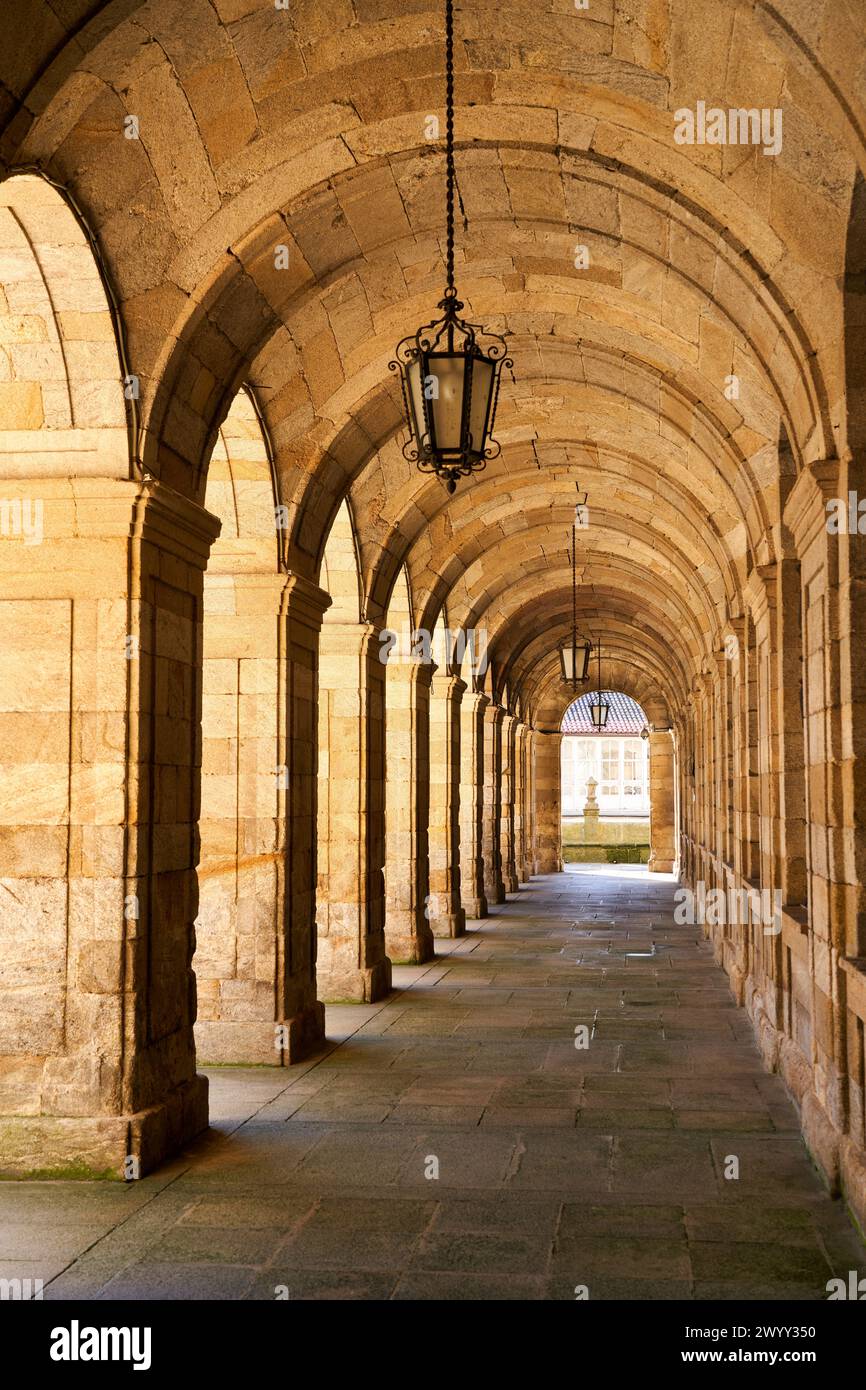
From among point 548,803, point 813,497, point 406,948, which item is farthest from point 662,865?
point 813,497

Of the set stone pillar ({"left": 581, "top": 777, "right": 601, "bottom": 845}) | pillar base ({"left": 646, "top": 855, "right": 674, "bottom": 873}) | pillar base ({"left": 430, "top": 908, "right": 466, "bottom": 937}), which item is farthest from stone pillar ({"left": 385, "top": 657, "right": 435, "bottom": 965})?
stone pillar ({"left": 581, "top": 777, "right": 601, "bottom": 845})

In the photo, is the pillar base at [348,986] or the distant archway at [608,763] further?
Result: the distant archway at [608,763]

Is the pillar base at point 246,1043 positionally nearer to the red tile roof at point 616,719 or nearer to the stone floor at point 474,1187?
the stone floor at point 474,1187

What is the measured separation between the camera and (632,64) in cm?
501

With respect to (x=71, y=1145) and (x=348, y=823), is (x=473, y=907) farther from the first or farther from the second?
(x=71, y=1145)

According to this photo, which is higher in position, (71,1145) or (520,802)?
(520,802)

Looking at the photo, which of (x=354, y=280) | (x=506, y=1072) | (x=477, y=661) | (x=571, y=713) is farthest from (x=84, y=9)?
(x=571, y=713)

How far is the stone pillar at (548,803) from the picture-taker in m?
28.1

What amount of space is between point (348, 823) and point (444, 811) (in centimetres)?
487

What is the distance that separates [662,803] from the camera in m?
27.5

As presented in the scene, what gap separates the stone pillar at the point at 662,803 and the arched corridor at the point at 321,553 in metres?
18.1

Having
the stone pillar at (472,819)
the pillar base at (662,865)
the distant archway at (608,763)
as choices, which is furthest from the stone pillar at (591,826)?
the stone pillar at (472,819)

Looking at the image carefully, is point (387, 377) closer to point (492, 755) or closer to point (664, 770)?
point (492, 755)

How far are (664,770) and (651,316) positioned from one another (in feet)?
69.8
